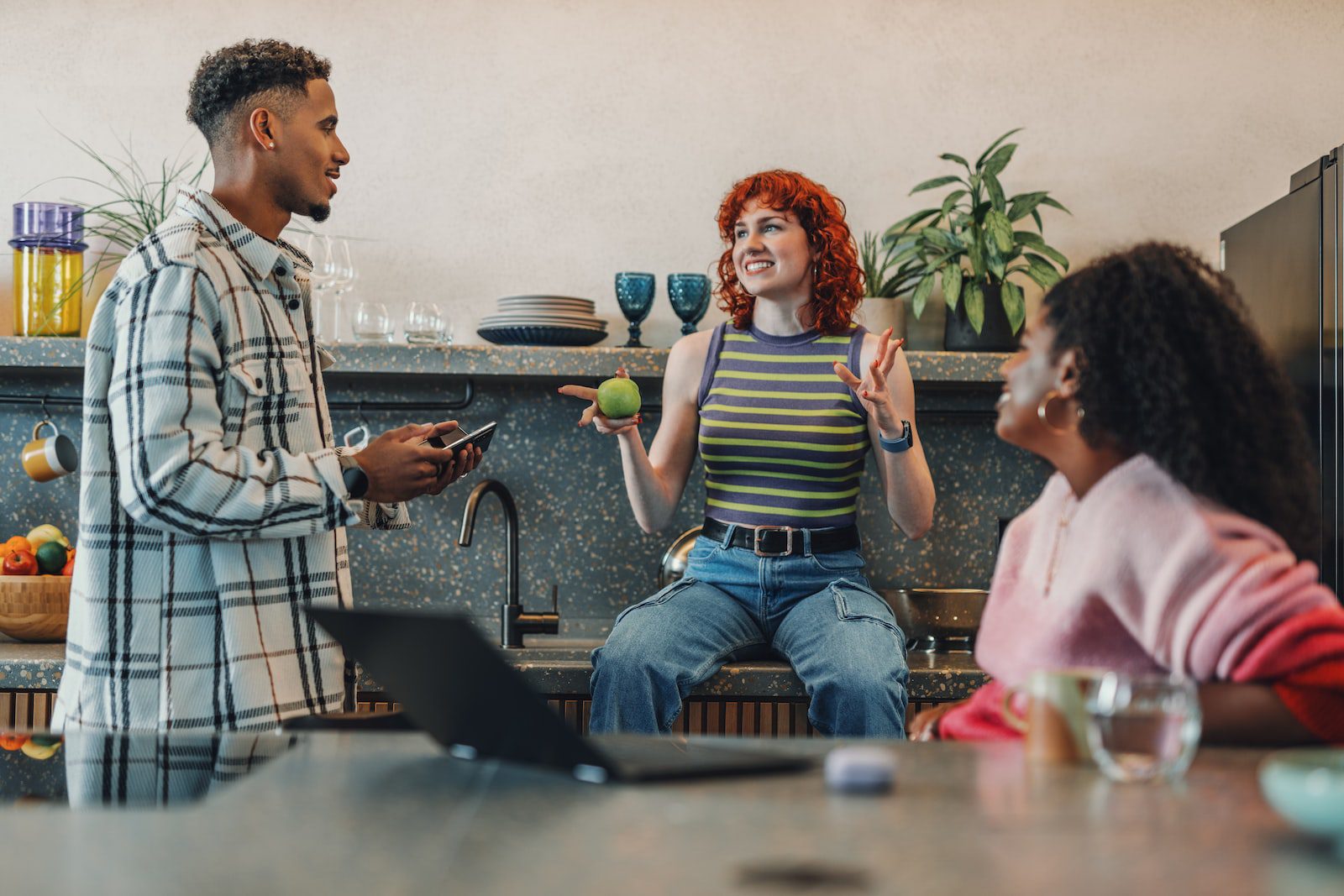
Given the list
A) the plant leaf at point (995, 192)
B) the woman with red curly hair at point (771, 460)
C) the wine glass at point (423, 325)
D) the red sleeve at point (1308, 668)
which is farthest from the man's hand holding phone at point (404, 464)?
the plant leaf at point (995, 192)

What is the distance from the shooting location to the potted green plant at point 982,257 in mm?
2637

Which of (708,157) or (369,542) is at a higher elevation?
(708,157)

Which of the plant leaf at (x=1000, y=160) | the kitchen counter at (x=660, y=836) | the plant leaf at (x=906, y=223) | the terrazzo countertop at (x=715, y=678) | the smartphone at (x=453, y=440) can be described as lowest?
the terrazzo countertop at (x=715, y=678)

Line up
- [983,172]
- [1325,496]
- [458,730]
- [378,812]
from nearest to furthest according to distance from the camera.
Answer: [378,812] → [458,730] → [1325,496] → [983,172]

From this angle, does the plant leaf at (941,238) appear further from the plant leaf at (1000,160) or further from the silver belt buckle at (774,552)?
the silver belt buckle at (774,552)

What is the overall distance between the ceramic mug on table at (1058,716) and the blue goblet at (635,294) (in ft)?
5.79

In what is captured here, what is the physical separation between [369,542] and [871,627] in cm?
127

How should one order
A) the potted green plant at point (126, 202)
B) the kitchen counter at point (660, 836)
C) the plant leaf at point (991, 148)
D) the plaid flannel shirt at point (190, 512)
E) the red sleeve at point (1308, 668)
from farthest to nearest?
1. the potted green plant at point (126, 202)
2. the plant leaf at point (991, 148)
3. the plaid flannel shirt at point (190, 512)
4. the red sleeve at point (1308, 668)
5. the kitchen counter at point (660, 836)

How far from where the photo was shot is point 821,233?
250 centimetres

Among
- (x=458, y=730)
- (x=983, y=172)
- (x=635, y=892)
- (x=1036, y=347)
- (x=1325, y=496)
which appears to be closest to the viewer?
(x=635, y=892)

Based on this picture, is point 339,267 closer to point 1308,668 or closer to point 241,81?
point 241,81

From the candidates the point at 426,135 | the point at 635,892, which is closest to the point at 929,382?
the point at 426,135

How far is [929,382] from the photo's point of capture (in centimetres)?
279

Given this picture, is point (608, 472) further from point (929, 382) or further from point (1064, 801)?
point (1064, 801)
